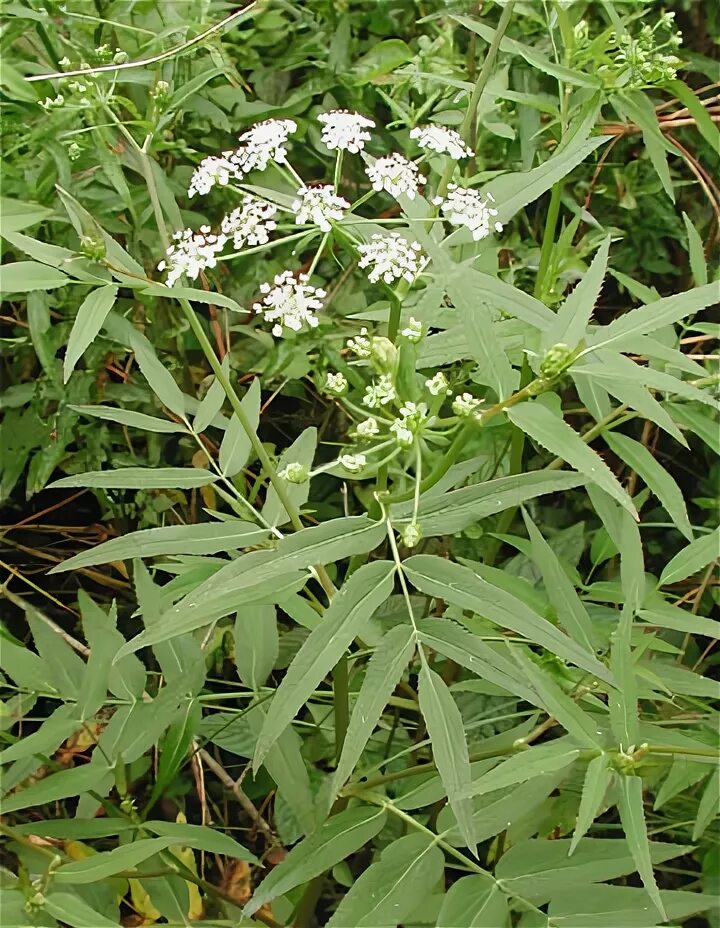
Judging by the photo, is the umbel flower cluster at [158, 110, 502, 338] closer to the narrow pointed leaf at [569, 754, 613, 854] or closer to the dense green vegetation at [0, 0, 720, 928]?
the dense green vegetation at [0, 0, 720, 928]

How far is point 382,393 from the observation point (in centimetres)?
61

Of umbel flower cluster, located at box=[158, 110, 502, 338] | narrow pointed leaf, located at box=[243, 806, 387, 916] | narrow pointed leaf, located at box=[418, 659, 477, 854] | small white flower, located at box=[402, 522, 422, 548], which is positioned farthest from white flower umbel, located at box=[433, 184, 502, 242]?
narrow pointed leaf, located at box=[243, 806, 387, 916]

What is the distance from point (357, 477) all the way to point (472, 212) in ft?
0.74

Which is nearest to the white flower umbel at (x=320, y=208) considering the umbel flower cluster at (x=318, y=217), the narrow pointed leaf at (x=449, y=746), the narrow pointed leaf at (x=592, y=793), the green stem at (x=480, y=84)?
the umbel flower cluster at (x=318, y=217)

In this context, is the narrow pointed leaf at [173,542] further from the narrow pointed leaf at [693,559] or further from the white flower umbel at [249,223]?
the narrow pointed leaf at [693,559]

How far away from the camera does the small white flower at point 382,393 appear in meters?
0.61

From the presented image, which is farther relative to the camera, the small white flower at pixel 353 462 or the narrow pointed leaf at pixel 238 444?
the narrow pointed leaf at pixel 238 444

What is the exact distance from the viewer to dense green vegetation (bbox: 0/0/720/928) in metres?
0.59

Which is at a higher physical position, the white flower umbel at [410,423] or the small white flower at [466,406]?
the small white flower at [466,406]

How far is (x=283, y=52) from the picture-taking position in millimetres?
1347

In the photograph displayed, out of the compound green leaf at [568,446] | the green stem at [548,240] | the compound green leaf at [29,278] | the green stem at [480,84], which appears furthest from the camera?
→ the green stem at [548,240]

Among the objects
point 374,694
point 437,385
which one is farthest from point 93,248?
point 374,694

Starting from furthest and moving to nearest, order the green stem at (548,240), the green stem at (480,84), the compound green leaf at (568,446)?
1. the green stem at (548,240)
2. the green stem at (480,84)
3. the compound green leaf at (568,446)

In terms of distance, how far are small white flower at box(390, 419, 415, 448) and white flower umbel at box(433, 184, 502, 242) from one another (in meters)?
0.16
